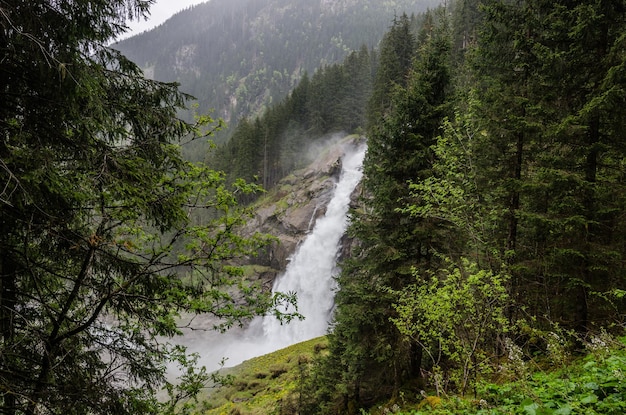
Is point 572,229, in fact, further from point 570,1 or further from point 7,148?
point 7,148

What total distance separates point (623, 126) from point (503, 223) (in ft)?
12.2

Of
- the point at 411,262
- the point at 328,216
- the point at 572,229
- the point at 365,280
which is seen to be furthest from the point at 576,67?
the point at 328,216

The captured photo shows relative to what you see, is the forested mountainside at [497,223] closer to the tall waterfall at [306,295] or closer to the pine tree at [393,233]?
the pine tree at [393,233]

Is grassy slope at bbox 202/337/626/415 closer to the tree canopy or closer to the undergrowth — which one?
the undergrowth

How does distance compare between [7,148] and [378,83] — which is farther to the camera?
[378,83]

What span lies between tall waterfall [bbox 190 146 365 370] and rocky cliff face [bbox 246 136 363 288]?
55.2 inches

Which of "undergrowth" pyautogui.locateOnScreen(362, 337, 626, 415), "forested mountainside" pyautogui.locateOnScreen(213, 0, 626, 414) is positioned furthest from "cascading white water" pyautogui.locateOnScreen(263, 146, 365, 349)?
"undergrowth" pyautogui.locateOnScreen(362, 337, 626, 415)

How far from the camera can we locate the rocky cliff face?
125 ft

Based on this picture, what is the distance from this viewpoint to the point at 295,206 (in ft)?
136

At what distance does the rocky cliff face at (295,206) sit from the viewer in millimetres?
38250

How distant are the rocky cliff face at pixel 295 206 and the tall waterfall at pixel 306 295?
4.60 feet

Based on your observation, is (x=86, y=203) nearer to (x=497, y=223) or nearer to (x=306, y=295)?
(x=497, y=223)

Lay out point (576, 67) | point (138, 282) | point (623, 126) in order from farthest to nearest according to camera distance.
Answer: point (576, 67) < point (623, 126) < point (138, 282)

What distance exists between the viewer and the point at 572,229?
7047mm
